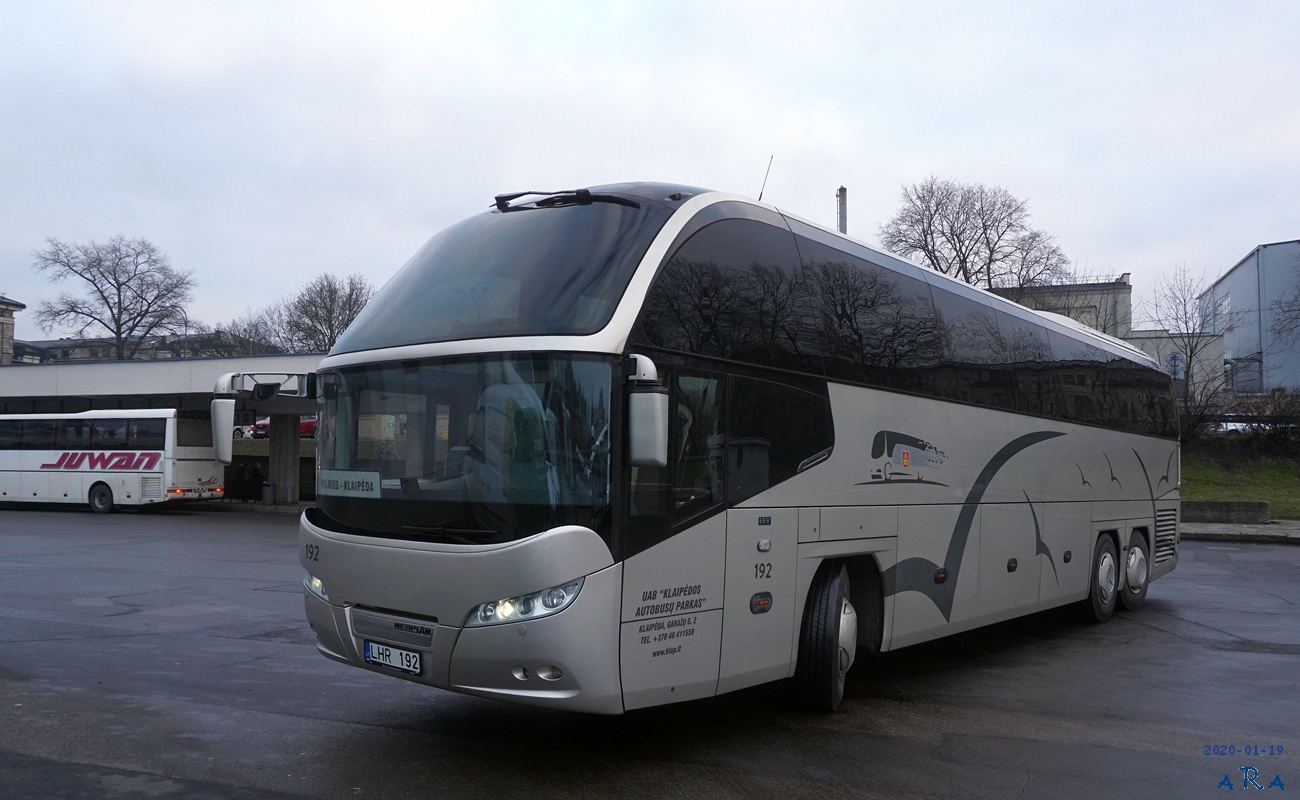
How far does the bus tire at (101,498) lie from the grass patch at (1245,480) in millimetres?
35378

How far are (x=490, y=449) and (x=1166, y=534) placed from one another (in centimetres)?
1271

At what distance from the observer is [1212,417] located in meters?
39.4

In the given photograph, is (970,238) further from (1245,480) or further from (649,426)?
(649,426)

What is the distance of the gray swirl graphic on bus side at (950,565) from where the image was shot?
820cm

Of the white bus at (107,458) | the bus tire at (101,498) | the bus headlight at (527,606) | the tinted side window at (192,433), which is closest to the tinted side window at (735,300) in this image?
the bus headlight at (527,606)

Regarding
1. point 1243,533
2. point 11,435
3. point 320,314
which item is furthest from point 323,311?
point 1243,533

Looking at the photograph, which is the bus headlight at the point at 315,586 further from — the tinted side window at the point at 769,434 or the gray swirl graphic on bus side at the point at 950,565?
the gray swirl graphic on bus side at the point at 950,565

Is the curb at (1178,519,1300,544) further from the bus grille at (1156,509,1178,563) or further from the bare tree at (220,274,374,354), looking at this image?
the bare tree at (220,274,374,354)

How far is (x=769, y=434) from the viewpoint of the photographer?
6.78 m

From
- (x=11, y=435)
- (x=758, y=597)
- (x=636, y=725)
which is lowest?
(x=636, y=725)

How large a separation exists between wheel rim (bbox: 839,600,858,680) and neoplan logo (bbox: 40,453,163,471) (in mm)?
30610

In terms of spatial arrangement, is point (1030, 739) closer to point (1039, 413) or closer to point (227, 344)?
point (1039, 413)

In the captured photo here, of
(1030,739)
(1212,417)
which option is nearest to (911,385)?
(1030,739)

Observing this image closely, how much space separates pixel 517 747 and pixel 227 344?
76700 millimetres
